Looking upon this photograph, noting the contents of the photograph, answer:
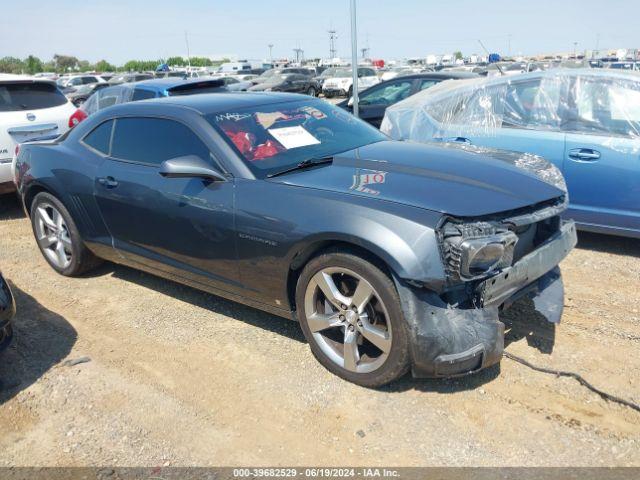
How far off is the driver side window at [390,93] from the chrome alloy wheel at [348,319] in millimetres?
6446

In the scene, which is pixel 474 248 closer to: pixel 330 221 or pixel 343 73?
pixel 330 221

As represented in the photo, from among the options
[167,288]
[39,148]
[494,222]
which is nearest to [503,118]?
[494,222]

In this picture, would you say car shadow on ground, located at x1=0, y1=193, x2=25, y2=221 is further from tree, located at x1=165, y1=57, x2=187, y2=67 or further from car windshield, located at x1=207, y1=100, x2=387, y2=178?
tree, located at x1=165, y1=57, x2=187, y2=67

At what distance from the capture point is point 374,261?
2793mm

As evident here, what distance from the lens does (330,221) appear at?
2838 millimetres

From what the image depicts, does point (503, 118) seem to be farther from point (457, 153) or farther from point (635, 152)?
point (457, 153)

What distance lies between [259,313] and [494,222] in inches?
73.8

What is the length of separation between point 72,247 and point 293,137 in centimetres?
222

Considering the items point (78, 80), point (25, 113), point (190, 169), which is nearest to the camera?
point (190, 169)

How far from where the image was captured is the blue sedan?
14.7ft

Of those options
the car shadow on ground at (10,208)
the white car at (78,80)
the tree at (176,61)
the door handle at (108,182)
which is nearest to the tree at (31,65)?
the tree at (176,61)

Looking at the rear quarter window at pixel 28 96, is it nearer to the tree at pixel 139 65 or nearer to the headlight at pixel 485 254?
the headlight at pixel 485 254

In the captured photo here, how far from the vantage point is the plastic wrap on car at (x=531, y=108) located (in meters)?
4.62

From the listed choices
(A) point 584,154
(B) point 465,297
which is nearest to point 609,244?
(A) point 584,154
